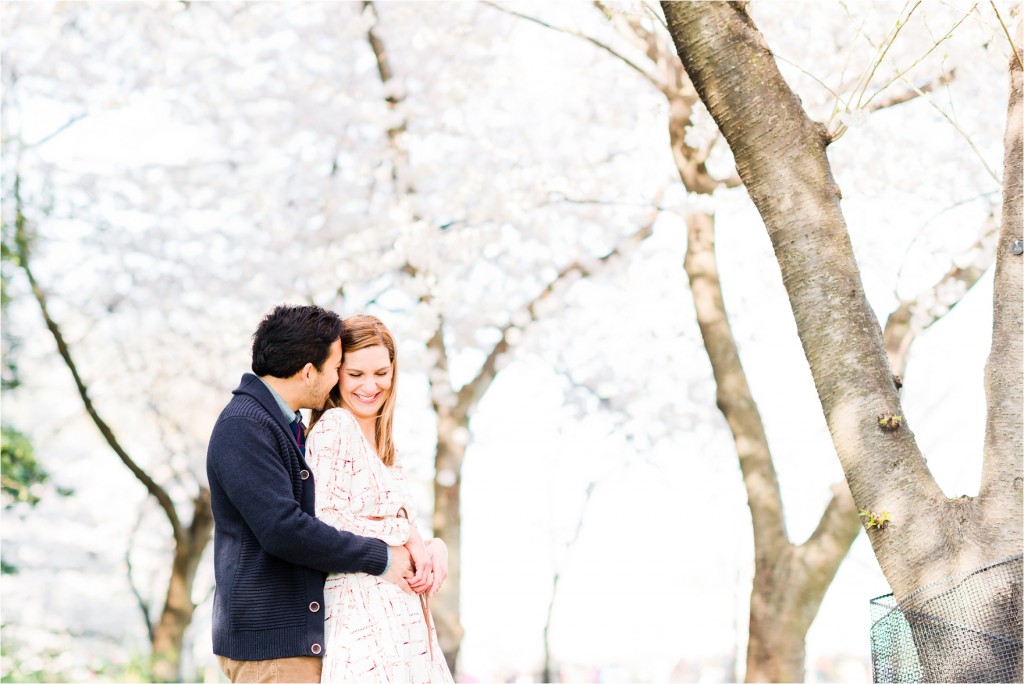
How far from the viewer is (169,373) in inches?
359

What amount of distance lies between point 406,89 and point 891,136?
3.75m

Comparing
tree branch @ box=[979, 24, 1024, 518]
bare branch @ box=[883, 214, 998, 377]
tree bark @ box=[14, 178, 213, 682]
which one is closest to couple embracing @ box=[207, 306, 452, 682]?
tree branch @ box=[979, 24, 1024, 518]

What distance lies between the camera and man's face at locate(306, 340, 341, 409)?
2.29 meters

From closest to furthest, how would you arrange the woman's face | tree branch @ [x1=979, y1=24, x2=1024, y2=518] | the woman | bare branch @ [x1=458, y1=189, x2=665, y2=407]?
the woman
tree branch @ [x1=979, y1=24, x2=1024, y2=518]
the woman's face
bare branch @ [x1=458, y1=189, x2=665, y2=407]

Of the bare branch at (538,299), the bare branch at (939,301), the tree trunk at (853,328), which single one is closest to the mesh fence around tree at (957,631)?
the tree trunk at (853,328)

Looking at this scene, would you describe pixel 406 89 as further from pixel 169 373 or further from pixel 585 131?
pixel 169 373

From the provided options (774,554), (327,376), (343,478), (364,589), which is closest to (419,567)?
(364,589)

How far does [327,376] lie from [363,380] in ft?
0.32

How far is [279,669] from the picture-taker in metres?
2.06

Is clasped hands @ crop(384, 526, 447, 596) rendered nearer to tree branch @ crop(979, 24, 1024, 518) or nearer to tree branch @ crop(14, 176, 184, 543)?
tree branch @ crop(979, 24, 1024, 518)

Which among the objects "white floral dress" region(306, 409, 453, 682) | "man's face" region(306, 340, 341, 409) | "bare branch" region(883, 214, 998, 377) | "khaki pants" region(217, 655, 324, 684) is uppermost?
"bare branch" region(883, 214, 998, 377)

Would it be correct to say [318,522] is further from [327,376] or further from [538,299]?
[538,299]

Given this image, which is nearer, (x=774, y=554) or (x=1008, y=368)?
(x=1008, y=368)

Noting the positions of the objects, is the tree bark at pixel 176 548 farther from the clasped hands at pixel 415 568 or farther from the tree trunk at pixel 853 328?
the tree trunk at pixel 853 328
